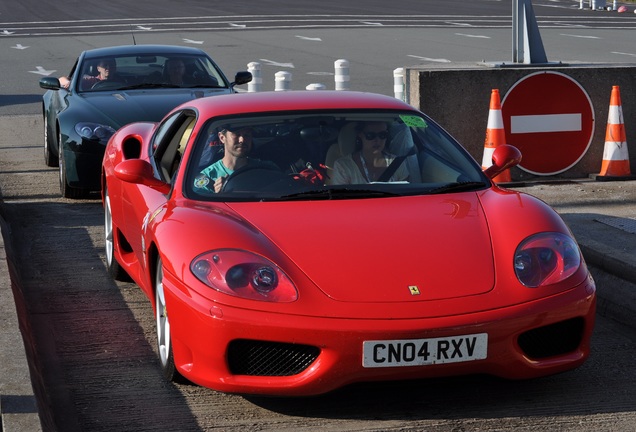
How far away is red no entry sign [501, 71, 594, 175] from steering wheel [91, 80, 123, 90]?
356 cm

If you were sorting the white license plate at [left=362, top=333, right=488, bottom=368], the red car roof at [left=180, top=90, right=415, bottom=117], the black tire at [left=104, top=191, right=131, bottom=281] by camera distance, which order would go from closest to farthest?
the white license plate at [left=362, top=333, right=488, bottom=368]
the red car roof at [left=180, top=90, right=415, bottom=117]
the black tire at [left=104, top=191, right=131, bottom=281]

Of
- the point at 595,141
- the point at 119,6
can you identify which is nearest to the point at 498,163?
the point at 595,141

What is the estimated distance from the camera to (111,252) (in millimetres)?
7715

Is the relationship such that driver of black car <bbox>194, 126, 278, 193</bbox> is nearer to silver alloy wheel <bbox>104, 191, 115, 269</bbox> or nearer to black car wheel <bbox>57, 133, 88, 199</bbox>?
silver alloy wheel <bbox>104, 191, 115, 269</bbox>

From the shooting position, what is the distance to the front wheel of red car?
17.9ft

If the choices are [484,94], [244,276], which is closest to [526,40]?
[484,94]

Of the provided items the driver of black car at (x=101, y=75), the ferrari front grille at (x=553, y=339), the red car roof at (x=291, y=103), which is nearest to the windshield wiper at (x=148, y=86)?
the driver of black car at (x=101, y=75)

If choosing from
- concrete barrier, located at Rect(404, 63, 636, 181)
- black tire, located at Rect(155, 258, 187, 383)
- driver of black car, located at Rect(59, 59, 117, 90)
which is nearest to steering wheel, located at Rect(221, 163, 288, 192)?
black tire, located at Rect(155, 258, 187, 383)

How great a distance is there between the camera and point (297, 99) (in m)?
6.50

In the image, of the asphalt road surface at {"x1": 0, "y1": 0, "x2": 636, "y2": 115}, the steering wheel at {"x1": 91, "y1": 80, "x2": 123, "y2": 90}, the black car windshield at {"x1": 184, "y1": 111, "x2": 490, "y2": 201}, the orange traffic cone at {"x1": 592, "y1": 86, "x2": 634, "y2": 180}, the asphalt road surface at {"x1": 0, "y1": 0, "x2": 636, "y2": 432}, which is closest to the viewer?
the asphalt road surface at {"x1": 0, "y1": 0, "x2": 636, "y2": 432}

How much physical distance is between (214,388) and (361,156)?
1643 mm

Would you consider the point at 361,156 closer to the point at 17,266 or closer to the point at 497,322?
the point at 497,322

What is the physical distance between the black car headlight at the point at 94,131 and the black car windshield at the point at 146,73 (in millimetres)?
1010

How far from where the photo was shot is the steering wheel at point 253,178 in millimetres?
5910
